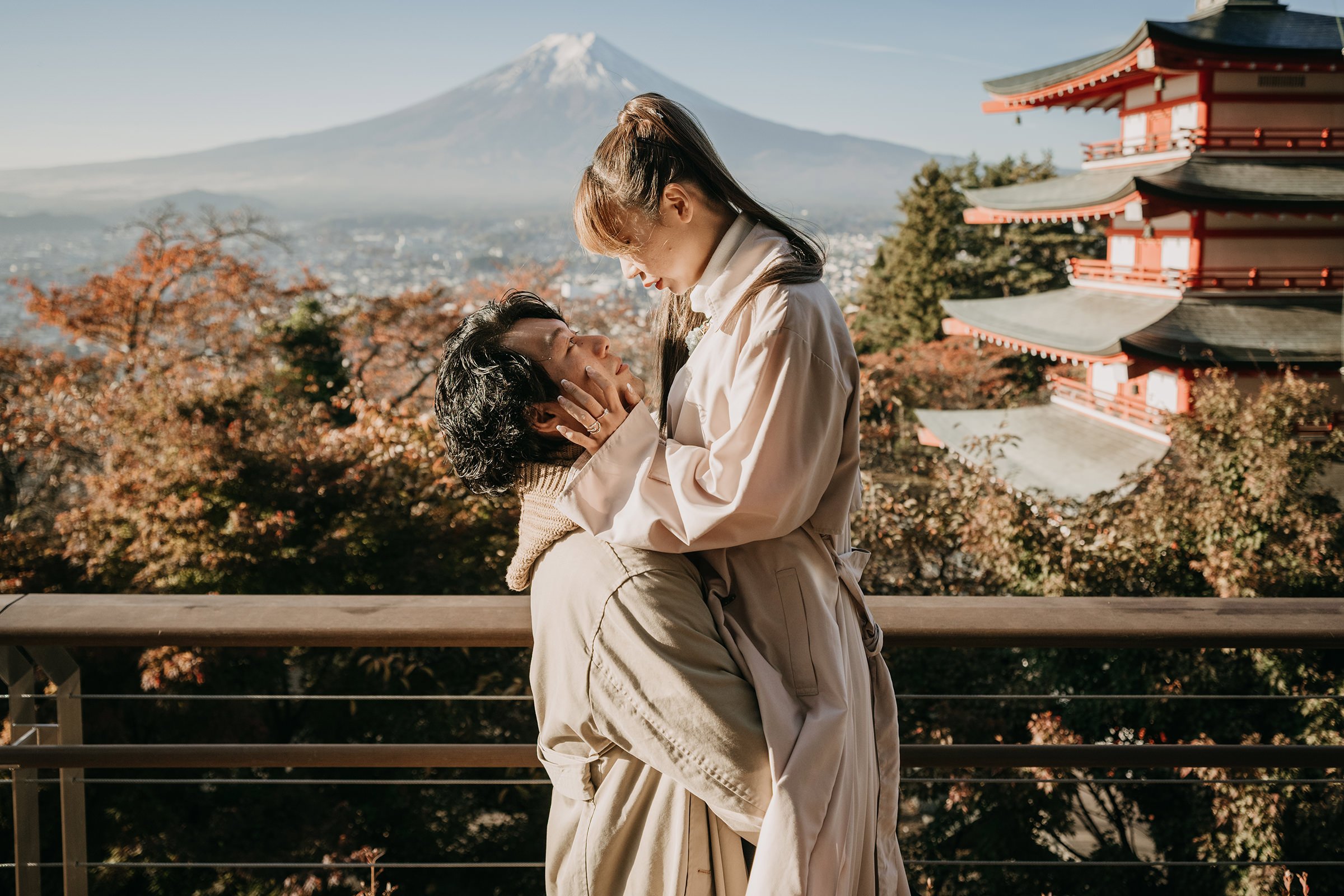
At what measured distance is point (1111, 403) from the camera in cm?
1248

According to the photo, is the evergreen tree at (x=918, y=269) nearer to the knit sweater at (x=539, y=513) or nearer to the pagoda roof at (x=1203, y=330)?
the pagoda roof at (x=1203, y=330)

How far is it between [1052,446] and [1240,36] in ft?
16.9

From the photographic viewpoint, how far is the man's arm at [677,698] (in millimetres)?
1022

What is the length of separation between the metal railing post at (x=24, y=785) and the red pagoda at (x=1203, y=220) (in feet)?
31.1

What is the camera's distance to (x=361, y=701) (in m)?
6.27

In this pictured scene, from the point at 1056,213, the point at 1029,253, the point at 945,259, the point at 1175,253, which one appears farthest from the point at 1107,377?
the point at 1029,253

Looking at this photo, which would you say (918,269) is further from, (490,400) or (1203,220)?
(490,400)

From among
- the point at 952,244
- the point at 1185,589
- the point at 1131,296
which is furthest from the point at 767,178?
the point at 1185,589

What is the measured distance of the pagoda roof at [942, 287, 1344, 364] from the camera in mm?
10641

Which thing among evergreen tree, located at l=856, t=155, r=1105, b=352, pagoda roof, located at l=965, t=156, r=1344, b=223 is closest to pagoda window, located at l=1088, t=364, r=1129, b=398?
pagoda roof, located at l=965, t=156, r=1344, b=223

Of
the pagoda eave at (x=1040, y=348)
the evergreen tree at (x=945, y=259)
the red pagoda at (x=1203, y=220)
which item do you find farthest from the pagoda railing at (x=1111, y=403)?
the evergreen tree at (x=945, y=259)

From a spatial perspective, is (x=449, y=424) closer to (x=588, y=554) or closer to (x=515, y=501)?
(x=588, y=554)

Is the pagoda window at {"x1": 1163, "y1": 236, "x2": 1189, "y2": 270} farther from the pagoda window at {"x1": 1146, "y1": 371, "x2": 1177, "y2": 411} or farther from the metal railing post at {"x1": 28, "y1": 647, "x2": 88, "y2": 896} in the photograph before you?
the metal railing post at {"x1": 28, "y1": 647, "x2": 88, "y2": 896}

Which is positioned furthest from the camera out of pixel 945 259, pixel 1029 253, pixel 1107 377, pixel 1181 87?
pixel 1029 253
